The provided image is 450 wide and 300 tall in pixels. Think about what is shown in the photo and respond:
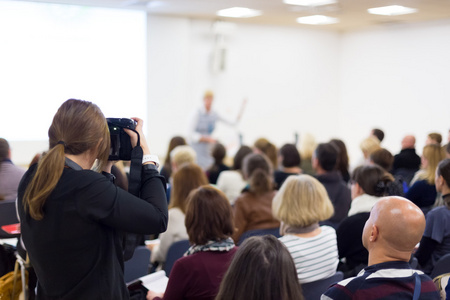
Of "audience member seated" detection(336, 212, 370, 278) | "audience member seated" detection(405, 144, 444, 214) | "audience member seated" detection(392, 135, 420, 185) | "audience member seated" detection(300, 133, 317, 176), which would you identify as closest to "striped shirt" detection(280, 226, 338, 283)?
"audience member seated" detection(336, 212, 370, 278)

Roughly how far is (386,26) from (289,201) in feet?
25.6

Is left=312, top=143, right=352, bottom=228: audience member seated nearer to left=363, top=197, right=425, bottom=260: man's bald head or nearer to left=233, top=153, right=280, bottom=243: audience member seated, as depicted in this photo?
left=233, top=153, right=280, bottom=243: audience member seated

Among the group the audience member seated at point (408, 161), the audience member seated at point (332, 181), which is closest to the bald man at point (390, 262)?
the audience member seated at point (332, 181)

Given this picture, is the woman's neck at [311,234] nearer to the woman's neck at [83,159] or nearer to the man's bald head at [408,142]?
the woman's neck at [83,159]

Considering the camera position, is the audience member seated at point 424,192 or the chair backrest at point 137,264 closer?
the chair backrest at point 137,264

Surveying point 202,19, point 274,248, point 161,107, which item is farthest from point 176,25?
point 274,248

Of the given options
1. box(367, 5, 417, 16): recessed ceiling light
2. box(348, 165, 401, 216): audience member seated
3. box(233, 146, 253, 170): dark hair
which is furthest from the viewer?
box(367, 5, 417, 16): recessed ceiling light

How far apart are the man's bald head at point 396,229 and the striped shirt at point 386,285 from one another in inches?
2.0

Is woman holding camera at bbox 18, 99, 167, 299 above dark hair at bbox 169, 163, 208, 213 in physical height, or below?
above

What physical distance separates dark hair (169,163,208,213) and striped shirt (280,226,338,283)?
985 millimetres

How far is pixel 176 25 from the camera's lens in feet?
29.9

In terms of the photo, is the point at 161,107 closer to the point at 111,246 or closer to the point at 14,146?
the point at 14,146

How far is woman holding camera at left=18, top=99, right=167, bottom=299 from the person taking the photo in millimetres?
1645

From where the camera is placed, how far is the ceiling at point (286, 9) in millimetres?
7305
